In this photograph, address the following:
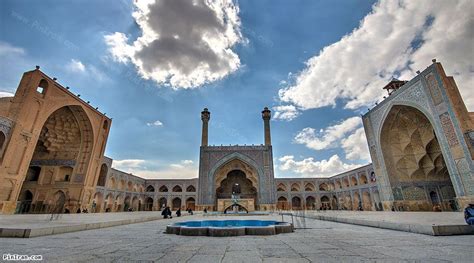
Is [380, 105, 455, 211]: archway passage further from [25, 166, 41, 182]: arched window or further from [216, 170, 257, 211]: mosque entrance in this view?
[25, 166, 41, 182]: arched window

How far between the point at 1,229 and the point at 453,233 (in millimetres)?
7903

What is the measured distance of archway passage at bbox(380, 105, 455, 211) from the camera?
1606 centimetres

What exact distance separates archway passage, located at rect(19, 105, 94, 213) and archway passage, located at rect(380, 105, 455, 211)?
23154 millimetres

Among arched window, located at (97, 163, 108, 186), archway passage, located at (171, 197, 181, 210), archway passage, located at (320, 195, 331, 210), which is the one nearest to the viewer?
arched window, located at (97, 163, 108, 186)

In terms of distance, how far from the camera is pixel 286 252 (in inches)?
101

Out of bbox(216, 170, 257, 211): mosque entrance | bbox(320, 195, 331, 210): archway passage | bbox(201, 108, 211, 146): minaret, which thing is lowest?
bbox(320, 195, 331, 210): archway passage

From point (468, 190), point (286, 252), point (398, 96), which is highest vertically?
point (398, 96)

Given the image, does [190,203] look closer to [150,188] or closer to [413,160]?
[150,188]

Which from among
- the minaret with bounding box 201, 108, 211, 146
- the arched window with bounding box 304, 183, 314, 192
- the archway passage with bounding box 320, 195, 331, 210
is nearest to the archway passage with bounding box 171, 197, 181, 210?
the minaret with bounding box 201, 108, 211, 146

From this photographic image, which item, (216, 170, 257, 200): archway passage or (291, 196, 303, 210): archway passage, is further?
(291, 196, 303, 210): archway passage

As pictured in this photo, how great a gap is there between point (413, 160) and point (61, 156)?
27299mm

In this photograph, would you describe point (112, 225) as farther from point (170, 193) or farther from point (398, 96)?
point (170, 193)

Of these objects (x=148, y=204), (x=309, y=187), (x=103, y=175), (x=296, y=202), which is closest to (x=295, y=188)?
(x=309, y=187)

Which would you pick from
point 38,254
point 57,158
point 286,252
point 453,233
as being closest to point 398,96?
point 453,233
